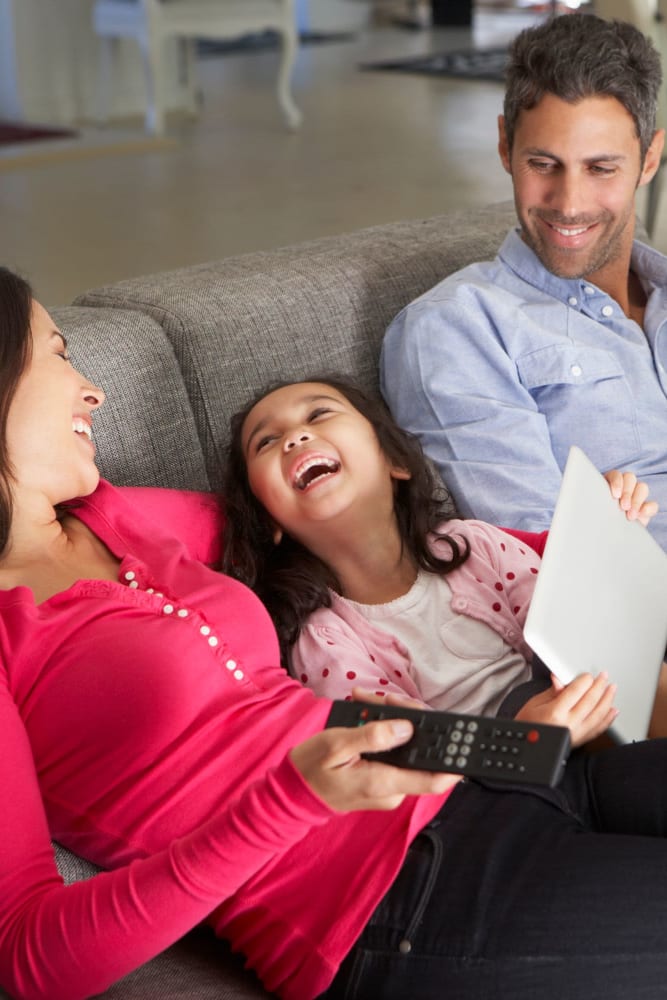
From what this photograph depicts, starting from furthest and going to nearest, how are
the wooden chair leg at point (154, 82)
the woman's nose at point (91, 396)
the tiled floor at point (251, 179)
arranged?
the wooden chair leg at point (154, 82), the tiled floor at point (251, 179), the woman's nose at point (91, 396)

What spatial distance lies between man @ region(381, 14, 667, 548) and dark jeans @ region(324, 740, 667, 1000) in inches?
23.8

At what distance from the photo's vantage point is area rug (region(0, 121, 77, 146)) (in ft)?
23.4

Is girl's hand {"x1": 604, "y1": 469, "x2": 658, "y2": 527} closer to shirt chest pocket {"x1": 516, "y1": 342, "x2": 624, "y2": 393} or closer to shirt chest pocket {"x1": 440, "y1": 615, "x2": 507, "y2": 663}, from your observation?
shirt chest pocket {"x1": 440, "y1": 615, "x2": 507, "y2": 663}

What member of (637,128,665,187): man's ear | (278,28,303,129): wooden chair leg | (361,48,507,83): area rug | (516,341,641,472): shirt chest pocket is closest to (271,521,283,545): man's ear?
(516,341,641,472): shirt chest pocket

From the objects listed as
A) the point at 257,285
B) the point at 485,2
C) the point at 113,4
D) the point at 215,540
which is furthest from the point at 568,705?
the point at 485,2

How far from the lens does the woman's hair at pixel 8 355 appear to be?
52.5 inches

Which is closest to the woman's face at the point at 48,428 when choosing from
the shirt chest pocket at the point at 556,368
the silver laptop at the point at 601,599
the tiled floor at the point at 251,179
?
the silver laptop at the point at 601,599

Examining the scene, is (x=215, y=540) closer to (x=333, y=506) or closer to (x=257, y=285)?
(x=333, y=506)

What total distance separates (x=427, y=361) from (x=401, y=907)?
89 centimetres

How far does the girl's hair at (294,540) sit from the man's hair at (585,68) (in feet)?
1.76

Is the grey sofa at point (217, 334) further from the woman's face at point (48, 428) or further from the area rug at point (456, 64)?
the area rug at point (456, 64)

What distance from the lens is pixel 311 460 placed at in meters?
1.54

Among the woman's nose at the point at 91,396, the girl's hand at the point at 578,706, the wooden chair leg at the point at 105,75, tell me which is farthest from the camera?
the wooden chair leg at the point at 105,75

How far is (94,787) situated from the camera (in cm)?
123
